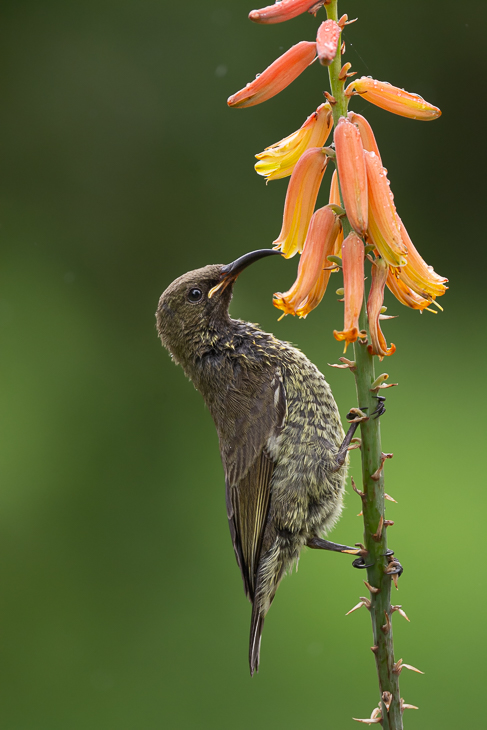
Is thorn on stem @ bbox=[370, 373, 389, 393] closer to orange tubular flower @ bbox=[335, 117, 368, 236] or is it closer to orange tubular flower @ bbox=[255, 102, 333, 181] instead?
orange tubular flower @ bbox=[335, 117, 368, 236]

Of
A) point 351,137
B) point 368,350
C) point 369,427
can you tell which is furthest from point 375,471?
point 351,137

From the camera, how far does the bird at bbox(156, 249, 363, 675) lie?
2.75 m

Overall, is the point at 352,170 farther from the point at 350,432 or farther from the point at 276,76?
the point at 350,432

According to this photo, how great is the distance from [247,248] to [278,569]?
9.67 ft

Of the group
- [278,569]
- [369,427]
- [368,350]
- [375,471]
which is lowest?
[278,569]

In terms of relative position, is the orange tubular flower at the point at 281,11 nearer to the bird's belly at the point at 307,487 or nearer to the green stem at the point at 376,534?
the green stem at the point at 376,534

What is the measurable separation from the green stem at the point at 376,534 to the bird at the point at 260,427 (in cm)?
75

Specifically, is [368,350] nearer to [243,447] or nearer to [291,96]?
[243,447]

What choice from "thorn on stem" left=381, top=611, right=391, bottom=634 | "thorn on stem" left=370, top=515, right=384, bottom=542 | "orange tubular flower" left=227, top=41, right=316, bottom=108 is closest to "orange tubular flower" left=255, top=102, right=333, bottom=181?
"orange tubular flower" left=227, top=41, right=316, bottom=108

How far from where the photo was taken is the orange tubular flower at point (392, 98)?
1584 millimetres

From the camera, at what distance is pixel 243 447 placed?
9.84 ft

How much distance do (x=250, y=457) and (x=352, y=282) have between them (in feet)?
4.87

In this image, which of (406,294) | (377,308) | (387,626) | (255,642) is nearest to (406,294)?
(406,294)

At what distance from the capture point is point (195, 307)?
10.2ft
